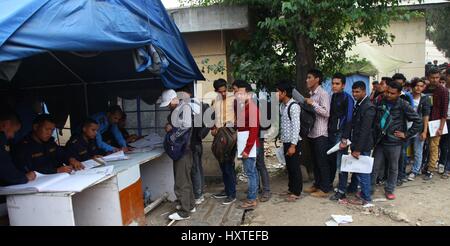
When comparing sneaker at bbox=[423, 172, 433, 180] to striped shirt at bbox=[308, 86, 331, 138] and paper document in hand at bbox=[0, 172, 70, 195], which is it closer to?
striped shirt at bbox=[308, 86, 331, 138]

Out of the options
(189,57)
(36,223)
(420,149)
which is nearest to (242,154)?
(189,57)

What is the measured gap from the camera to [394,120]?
5016 millimetres

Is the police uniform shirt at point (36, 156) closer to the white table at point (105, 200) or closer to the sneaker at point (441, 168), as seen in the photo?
the white table at point (105, 200)

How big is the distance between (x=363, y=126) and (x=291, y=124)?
3.02ft

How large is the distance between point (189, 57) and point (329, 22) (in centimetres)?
224

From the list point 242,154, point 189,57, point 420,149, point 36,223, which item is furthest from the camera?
→ point 420,149

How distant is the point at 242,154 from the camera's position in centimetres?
486

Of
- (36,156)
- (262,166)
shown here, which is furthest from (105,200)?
(262,166)

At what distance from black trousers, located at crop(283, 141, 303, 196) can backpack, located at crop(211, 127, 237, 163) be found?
2.55 feet

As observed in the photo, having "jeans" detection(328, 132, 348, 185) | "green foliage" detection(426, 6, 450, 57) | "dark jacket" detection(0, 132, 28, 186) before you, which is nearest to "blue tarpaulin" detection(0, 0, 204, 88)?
"dark jacket" detection(0, 132, 28, 186)

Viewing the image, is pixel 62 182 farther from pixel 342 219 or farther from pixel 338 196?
pixel 338 196

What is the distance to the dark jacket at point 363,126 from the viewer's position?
467 centimetres

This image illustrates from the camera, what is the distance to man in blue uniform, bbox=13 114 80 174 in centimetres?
399
